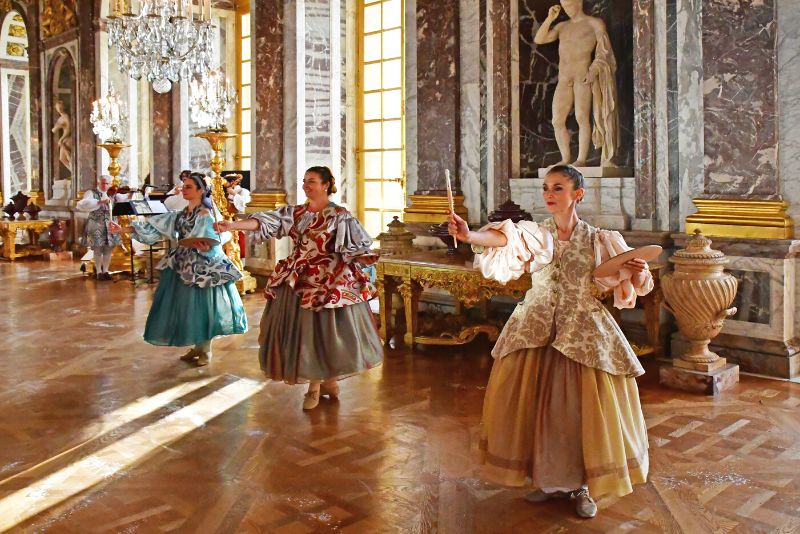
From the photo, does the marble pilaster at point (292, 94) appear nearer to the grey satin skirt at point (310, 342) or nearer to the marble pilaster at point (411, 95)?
the marble pilaster at point (411, 95)

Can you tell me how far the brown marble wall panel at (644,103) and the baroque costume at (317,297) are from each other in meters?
2.45

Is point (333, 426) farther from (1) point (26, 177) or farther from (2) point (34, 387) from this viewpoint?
(1) point (26, 177)

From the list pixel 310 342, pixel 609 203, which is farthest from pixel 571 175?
pixel 609 203

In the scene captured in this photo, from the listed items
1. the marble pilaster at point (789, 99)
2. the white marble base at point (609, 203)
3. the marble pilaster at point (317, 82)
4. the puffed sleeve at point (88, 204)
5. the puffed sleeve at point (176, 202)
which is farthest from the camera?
the puffed sleeve at point (88, 204)

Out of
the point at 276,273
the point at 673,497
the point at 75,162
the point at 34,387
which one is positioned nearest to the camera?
the point at 673,497

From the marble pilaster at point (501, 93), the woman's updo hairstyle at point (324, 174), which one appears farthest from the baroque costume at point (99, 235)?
the woman's updo hairstyle at point (324, 174)

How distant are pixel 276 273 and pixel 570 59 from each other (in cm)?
318

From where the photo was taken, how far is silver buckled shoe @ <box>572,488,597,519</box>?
2998 millimetres

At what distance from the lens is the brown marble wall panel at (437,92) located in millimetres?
7117

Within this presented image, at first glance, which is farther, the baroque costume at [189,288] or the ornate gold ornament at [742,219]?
the baroque costume at [189,288]

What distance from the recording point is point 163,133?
1223 centimetres

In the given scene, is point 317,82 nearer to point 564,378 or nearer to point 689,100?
point 689,100

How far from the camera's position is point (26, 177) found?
1603cm

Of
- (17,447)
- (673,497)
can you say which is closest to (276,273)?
(17,447)
